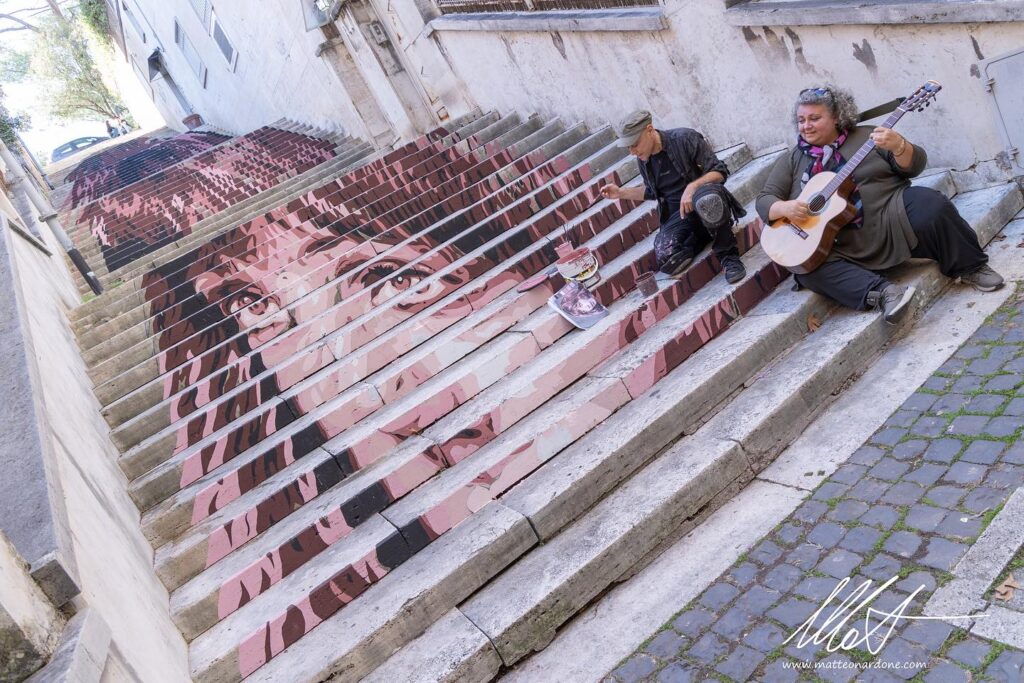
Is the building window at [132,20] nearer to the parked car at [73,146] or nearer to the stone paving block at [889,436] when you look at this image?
the parked car at [73,146]

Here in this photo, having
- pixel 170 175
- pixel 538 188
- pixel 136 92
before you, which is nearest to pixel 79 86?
pixel 136 92

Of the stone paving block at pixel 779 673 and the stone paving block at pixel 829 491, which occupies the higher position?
the stone paving block at pixel 829 491

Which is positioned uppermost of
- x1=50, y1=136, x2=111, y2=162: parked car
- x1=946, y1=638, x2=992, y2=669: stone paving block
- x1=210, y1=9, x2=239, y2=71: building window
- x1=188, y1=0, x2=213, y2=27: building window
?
x1=50, y1=136, x2=111, y2=162: parked car

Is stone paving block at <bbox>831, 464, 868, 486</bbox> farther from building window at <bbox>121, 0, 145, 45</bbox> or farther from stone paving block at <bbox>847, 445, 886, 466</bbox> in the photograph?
building window at <bbox>121, 0, 145, 45</bbox>

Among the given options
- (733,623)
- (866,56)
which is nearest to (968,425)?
(733,623)

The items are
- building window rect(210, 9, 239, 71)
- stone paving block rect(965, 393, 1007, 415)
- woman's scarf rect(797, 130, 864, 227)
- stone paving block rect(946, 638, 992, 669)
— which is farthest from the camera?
building window rect(210, 9, 239, 71)

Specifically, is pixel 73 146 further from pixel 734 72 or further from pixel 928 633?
pixel 928 633

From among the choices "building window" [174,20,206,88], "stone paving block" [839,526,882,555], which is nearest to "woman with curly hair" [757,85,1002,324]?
"stone paving block" [839,526,882,555]

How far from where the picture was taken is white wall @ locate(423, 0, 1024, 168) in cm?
505

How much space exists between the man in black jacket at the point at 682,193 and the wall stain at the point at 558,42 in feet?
11.2

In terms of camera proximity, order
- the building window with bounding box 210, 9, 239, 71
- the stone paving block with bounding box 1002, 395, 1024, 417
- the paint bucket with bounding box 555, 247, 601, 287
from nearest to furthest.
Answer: the stone paving block with bounding box 1002, 395, 1024, 417 < the paint bucket with bounding box 555, 247, 601, 287 < the building window with bounding box 210, 9, 239, 71

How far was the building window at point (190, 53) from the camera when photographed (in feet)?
79.3

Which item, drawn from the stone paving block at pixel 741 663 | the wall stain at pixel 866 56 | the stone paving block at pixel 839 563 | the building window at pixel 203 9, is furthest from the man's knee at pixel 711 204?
the building window at pixel 203 9

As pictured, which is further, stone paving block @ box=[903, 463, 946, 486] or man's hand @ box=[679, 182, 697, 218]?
man's hand @ box=[679, 182, 697, 218]
